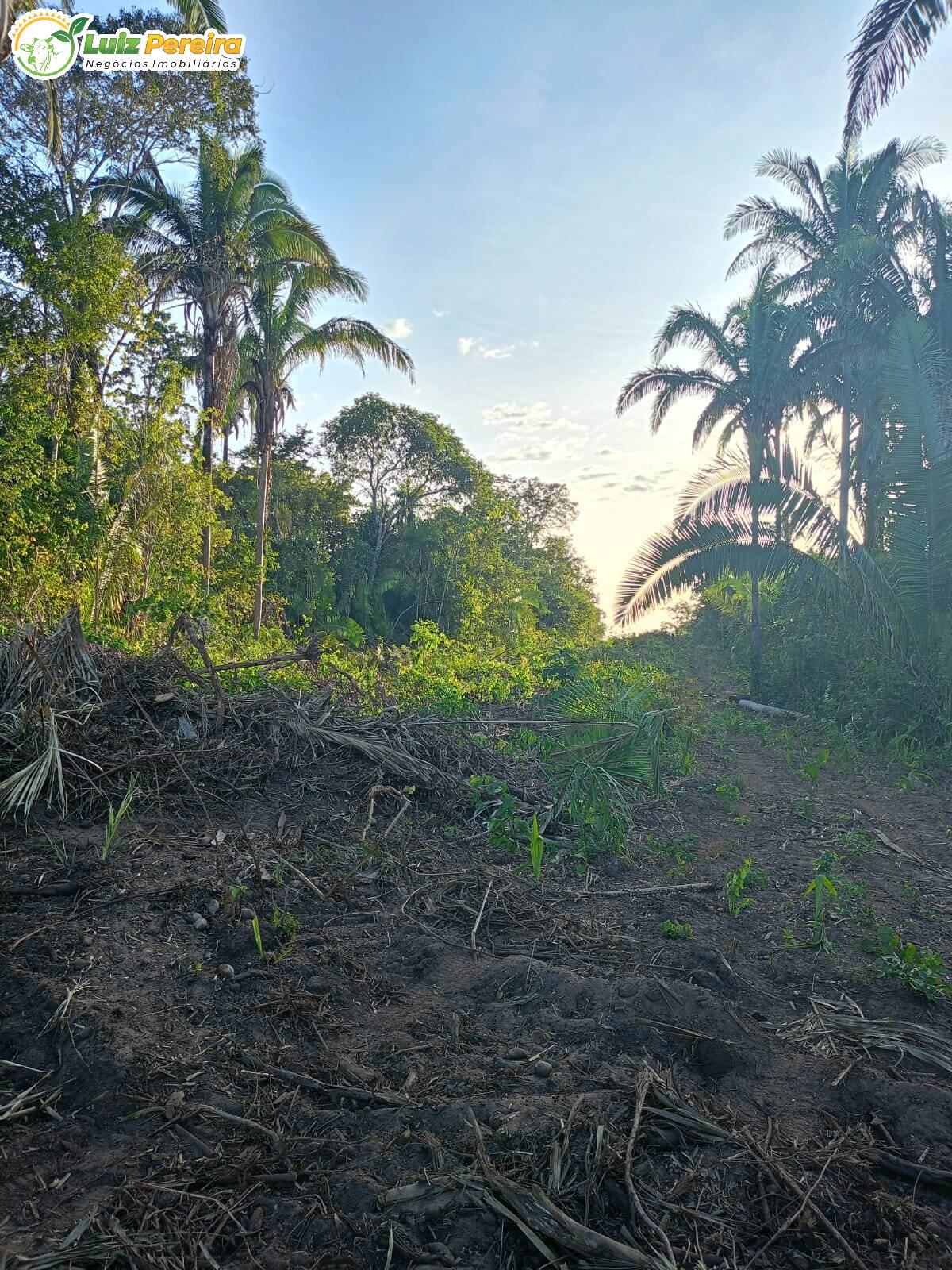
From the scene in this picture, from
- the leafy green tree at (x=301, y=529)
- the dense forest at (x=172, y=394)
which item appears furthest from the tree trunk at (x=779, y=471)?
the leafy green tree at (x=301, y=529)

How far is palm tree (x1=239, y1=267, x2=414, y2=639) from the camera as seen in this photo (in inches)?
639

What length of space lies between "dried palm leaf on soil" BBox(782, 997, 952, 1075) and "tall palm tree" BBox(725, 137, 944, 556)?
14486 mm

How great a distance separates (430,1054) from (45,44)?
11.2m

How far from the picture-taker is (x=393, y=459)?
970 inches

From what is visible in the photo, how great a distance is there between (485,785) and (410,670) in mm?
3014

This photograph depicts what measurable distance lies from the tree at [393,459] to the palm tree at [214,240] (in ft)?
27.5

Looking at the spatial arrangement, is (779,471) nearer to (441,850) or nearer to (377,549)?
(441,850)

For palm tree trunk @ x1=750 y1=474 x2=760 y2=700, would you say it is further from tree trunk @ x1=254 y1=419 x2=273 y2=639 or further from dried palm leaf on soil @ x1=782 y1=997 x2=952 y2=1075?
dried palm leaf on soil @ x1=782 y1=997 x2=952 y2=1075

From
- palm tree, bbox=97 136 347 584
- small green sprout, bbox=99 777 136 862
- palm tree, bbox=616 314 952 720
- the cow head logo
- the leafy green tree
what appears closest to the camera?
small green sprout, bbox=99 777 136 862

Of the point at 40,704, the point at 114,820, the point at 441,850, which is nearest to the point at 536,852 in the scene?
the point at 441,850

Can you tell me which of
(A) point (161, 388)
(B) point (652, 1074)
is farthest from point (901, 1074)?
(A) point (161, 388)

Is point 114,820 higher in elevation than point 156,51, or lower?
→ lower

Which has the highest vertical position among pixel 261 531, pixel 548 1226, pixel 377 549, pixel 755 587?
pixel 377 549

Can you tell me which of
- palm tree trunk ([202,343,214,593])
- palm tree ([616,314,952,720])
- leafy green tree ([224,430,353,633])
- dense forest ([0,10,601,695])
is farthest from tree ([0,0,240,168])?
palm tree ([616,314,952,720])
